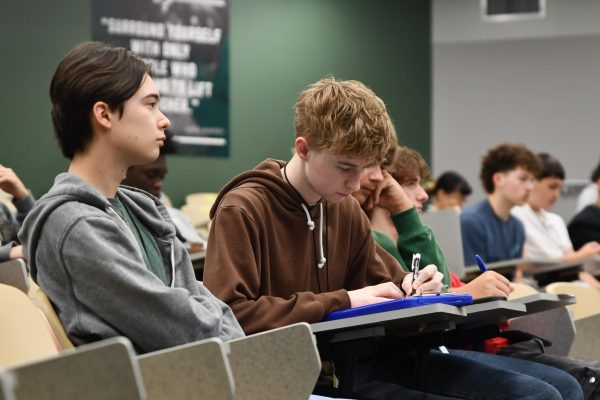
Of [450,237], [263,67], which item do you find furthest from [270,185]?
[263,67]

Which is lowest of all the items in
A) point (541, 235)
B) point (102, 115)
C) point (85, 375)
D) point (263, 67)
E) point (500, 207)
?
point (541, 235)

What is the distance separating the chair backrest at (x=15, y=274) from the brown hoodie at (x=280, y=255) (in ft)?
2.21

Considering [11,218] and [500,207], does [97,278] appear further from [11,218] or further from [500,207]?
[500,207]

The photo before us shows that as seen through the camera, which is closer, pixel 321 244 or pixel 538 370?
pixel 321 244

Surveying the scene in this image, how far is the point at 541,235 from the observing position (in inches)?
244

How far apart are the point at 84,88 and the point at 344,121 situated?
2.40 feet

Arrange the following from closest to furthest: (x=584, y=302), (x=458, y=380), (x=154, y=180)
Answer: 1. (x=458, y=380)
2. (x=584, y=302)
3. (x=154, y=180)

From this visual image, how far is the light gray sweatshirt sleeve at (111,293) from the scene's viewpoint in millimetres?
1855

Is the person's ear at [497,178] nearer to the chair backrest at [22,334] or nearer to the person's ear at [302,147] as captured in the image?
the person's ear at [302,147]

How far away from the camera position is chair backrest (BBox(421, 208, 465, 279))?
4137 millimetres

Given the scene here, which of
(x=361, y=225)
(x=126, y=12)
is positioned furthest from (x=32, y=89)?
(x=361, y=225)

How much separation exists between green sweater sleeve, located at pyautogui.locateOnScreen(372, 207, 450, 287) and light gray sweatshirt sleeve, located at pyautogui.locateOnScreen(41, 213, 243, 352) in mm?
1257

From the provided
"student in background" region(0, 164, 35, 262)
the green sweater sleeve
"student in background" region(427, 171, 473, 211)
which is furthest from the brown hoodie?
"student in background" region(427, 171, 473, 211)

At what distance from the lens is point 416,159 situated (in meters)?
3.35
